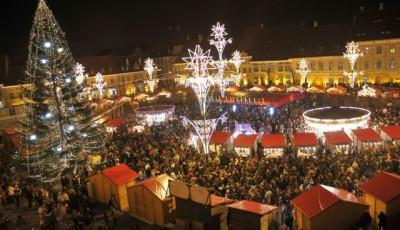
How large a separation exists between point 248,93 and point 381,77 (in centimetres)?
1577

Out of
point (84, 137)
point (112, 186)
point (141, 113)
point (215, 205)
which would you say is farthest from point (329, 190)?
point (141, 113)

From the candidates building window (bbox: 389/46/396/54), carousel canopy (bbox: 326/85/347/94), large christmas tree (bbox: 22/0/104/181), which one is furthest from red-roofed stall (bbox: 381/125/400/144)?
building window (bbox: 389/46/396/54)

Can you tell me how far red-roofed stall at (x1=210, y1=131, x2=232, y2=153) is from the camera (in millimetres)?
23109

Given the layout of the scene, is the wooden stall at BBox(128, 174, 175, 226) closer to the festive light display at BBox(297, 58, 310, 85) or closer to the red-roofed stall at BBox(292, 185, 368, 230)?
the red-roofed stall at BBox(292, 185, 368, 230)

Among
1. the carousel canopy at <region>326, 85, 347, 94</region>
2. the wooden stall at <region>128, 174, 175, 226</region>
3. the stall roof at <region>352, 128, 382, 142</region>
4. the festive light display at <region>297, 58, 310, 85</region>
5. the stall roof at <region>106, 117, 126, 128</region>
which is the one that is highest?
the festive light display at <region>297, 58, 310, 85</region>

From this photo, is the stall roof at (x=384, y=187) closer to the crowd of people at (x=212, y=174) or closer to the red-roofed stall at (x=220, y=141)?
the crowd of people at (x=212, y=174)

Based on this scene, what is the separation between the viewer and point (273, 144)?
2167cm

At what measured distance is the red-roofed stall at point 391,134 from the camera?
2053cm

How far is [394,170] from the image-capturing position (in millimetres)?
16484

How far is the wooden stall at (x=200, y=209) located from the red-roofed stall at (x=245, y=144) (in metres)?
9.36

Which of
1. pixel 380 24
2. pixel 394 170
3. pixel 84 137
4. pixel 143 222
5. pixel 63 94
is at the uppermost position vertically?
pixel 380 24

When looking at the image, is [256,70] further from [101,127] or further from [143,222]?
[143,222]

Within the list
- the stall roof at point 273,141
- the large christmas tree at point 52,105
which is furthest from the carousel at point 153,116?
the stall roof at point 273,141

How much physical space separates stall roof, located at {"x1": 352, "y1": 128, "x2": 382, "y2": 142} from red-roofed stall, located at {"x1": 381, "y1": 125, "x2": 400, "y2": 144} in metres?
0.59
